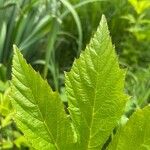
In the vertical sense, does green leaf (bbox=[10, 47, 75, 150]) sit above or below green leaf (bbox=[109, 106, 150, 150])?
above

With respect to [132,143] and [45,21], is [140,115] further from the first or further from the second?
[45,21]

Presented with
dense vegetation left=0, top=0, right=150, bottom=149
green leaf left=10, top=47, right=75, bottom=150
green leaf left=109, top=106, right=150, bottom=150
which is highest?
dense vegetation left=0, top=0, right=150, bottom=149

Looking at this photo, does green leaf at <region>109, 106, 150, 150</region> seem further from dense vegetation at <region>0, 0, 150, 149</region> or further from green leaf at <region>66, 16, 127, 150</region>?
dense vegetation at <region>0, 0, 150, 149</region>

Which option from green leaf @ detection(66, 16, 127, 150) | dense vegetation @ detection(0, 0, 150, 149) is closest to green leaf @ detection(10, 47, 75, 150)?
green leaf @ detection(66, 16, 127, 150)

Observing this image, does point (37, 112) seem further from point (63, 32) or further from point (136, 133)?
point (63, 32)

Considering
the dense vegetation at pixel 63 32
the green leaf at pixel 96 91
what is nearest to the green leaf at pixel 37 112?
the green leaf at pixel 96 91

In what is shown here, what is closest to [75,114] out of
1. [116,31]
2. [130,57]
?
[130,57]

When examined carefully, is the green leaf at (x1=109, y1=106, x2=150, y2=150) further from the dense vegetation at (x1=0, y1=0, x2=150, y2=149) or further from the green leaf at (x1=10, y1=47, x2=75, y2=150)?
the dense vegetation at (x1=0, y1=0, x2=150, y2=149)

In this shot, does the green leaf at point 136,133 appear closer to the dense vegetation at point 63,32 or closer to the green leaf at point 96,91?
the green leaf at point 96,91

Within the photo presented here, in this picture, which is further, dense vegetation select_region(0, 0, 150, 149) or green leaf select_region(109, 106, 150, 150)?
dense vegetation select_region(0, 0, 150, 149)
